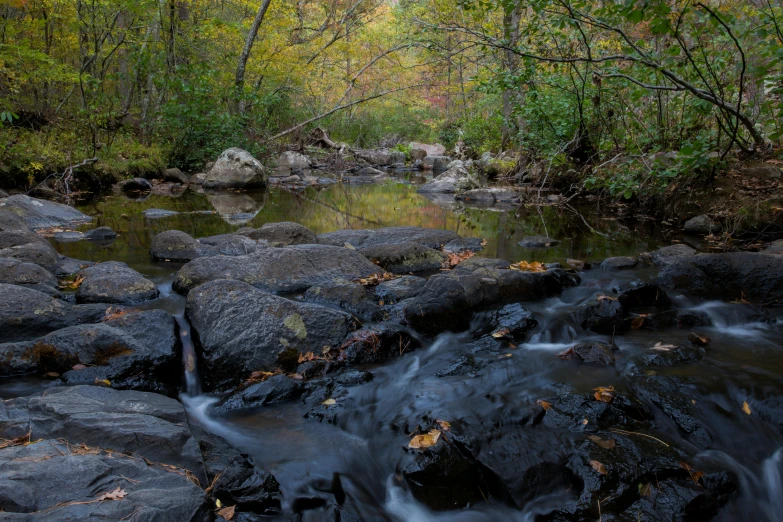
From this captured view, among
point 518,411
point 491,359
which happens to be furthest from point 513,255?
point 518,411

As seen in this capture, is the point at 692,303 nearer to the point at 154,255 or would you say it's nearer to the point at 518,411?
the point at 518,411

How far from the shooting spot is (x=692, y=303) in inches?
209

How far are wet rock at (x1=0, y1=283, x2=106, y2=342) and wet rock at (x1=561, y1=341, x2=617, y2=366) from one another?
4.10m

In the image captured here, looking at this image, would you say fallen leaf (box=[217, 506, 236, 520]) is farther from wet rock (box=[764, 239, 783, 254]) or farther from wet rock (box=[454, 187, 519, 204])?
wet rock (box=[454, 187, 519, 204])

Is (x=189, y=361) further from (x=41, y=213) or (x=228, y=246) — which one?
(x=41, y=213)

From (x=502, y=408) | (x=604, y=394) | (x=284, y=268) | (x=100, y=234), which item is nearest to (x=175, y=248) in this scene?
(x=284, y=268)

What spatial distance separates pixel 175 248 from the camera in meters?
6.82

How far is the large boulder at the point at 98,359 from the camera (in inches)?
142

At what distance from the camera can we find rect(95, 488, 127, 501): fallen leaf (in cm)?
191

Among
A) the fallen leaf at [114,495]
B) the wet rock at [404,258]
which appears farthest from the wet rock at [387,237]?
the fallen leaf at [114,495]

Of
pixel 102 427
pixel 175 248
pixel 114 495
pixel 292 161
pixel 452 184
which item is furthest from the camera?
pixel 292 161

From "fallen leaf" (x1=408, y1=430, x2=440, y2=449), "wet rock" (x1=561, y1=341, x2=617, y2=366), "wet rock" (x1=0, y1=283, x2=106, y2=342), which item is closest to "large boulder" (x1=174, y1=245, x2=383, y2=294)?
"wet rock" (x1=0, y1=283, x2=106, y2=342)

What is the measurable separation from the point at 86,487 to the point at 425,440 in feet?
5.85

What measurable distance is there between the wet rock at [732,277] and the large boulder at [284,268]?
3420 millimetres
